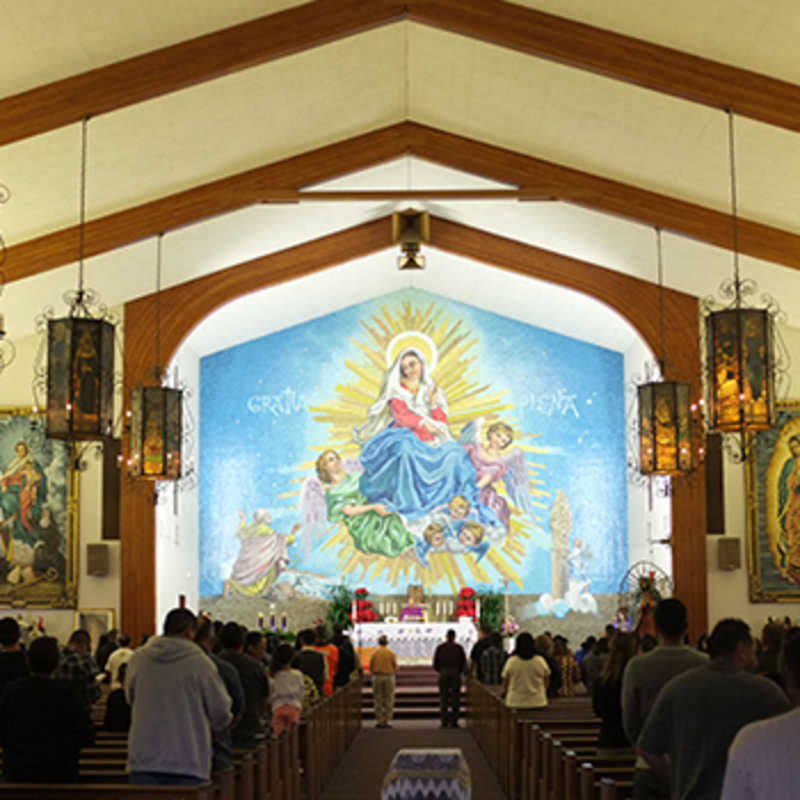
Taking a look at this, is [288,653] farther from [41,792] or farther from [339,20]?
[339,20]

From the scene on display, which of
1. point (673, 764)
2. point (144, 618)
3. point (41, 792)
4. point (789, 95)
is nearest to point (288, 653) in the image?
point (41, 792)

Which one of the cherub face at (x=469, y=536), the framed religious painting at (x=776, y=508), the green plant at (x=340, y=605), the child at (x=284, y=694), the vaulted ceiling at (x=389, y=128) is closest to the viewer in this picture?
the child at (x=284, y=694)

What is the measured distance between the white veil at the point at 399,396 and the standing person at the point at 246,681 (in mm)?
15196

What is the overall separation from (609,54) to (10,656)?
28.3ft

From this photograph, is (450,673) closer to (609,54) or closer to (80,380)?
(80,380)

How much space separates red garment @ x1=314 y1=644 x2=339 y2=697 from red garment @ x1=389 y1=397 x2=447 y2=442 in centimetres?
902

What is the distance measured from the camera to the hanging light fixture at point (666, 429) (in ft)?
53.3

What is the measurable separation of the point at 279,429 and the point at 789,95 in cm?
1339

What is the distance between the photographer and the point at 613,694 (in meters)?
7.22

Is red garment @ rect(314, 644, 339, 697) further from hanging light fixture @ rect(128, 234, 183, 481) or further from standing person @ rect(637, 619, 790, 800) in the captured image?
standing person @ rect(637, 619, 790, 800)

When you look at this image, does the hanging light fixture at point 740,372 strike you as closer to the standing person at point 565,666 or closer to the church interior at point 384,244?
the church interior at point 384,244

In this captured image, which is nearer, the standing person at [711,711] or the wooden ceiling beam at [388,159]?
the standing person at [711,711]

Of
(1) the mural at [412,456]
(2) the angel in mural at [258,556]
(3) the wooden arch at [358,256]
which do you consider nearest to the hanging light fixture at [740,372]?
(3) the wooden arch at [358,256]

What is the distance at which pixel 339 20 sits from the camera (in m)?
13.0
